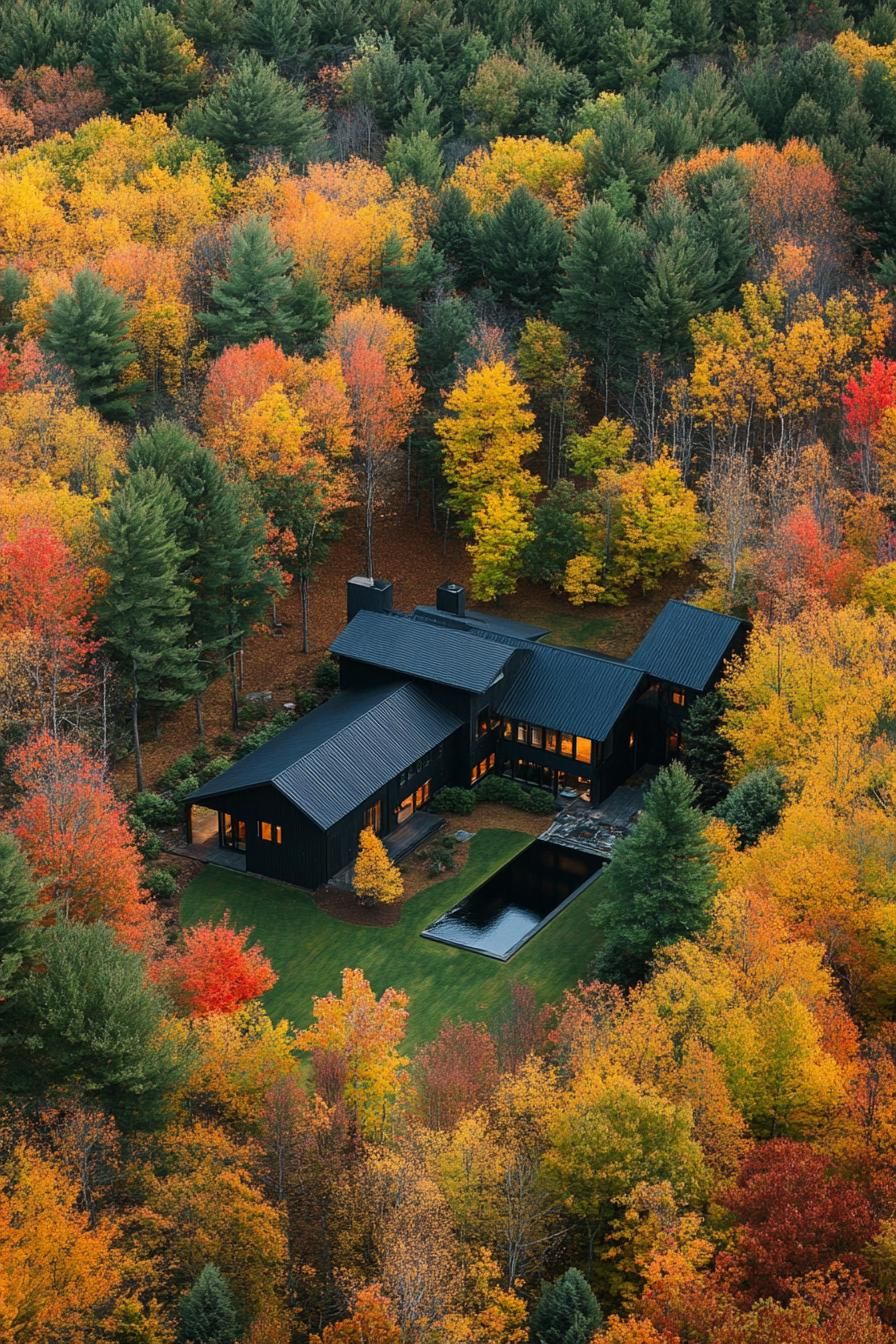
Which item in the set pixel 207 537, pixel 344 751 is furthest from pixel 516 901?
pixel 207 537

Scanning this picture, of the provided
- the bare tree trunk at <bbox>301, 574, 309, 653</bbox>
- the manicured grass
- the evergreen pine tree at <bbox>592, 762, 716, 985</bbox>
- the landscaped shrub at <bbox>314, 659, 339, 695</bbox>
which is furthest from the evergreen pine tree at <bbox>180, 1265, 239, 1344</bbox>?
the manicured grass

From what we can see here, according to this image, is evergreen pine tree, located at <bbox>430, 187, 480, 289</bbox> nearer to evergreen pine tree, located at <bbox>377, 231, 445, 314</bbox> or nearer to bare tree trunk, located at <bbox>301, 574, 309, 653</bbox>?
evergreen pine tree, located at <bbox>377, 231, 445, 314</bbox>

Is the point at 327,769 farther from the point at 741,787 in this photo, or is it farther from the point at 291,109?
the point at 291,109

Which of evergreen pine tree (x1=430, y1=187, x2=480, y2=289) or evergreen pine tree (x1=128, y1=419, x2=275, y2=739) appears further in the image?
evergreen pine tree (x1=430, y1=187, x2=480, y2=289)

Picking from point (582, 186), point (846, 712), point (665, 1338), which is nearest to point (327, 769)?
point (846, 712)

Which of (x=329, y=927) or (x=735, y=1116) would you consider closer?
(x=735, y=1116)

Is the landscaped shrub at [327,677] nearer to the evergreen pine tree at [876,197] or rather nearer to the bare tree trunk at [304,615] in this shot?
the bare tree trunk at [304,615]
